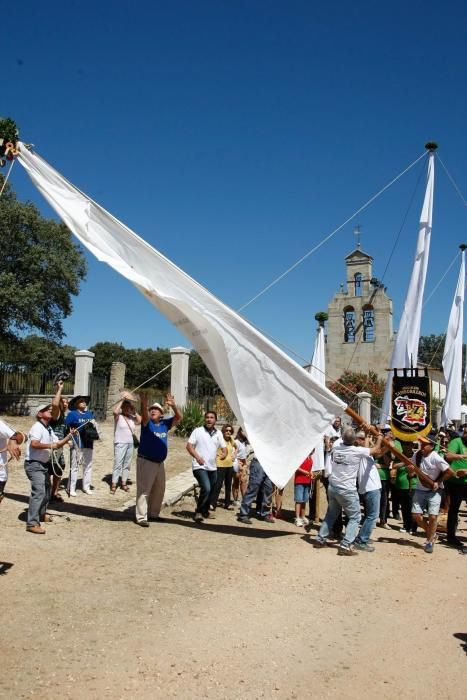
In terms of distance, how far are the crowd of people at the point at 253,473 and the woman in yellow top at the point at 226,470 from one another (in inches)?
0.8

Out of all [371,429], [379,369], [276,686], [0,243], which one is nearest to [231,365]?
[371,429]

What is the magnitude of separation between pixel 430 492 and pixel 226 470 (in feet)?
12.3

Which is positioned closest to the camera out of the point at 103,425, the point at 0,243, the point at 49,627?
the point at 49,627

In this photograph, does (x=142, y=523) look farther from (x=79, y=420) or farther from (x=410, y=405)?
(x=410, y=405)

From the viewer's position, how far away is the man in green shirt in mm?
9078

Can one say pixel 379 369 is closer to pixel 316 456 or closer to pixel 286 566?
pixel 316 456

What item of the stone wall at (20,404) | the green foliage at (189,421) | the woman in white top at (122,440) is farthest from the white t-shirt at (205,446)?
the stone wall at (20,404)

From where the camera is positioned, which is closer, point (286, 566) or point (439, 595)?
point (439, 595)

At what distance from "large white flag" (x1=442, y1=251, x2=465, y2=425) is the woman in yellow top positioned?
7.32 metres

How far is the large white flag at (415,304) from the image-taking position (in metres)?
13.2

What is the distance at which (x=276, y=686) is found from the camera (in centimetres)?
409

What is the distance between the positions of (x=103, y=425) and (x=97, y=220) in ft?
42.9

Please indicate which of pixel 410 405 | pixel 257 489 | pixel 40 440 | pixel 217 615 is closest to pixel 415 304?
pixel 410 405

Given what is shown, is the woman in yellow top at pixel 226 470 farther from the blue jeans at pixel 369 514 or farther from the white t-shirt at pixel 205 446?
the blue jeans at pixel 369 514
